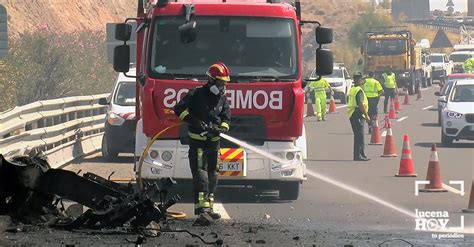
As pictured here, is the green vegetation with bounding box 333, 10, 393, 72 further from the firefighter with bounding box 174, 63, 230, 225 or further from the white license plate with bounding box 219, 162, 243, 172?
the firefighter with bounding box 174, 63, 230, 225

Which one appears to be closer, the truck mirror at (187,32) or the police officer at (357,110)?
the truck mirror at (187,32)

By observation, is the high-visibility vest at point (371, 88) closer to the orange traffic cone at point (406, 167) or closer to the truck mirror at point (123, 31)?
the orange traffic cone at point (406, 167)

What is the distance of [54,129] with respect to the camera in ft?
72.2

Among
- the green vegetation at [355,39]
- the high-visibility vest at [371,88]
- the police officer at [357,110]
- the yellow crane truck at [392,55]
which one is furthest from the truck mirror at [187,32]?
the green vegetation at [355,39]

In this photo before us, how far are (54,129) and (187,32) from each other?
6815mm

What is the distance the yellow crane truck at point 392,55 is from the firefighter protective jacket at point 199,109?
45.3 meters

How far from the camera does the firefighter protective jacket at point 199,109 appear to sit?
1428 centimetres

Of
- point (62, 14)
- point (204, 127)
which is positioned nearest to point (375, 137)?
point (204, 127)

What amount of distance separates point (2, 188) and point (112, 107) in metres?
11.8

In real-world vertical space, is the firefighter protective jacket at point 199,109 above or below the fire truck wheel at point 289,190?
above

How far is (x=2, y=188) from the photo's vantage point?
38.4 feet

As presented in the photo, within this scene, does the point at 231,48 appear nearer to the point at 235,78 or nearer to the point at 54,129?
the point at 235,78

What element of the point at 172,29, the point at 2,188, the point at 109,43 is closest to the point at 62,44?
the point at 109,43

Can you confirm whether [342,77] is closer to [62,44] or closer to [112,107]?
[62,44]
